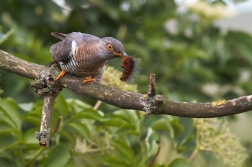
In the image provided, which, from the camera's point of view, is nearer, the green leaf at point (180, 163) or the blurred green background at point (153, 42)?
the green leaf at point (180, 163)

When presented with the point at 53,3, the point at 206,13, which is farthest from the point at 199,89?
the point at 53,3

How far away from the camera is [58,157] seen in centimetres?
132

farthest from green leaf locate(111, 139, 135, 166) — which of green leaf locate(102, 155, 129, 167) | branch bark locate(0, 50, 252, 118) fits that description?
branch bark locate(0, 50, 252, 118)

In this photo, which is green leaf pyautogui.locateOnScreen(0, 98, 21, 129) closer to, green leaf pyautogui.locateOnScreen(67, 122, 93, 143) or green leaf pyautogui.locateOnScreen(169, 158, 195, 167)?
green leaf pyautogui.locateOnScreen(67, 122, 93, 143)

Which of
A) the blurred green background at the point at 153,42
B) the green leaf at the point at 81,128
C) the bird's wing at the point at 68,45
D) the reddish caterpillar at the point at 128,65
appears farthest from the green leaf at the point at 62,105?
the blurred green background at the point at 153,42

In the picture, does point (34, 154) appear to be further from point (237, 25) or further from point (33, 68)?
point (237, 25)

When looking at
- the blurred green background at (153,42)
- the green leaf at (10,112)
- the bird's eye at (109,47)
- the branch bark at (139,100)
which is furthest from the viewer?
the blurred green background at (153,42)

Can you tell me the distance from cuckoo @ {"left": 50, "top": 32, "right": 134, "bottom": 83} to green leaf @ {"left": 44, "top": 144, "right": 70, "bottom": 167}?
9.6 inches

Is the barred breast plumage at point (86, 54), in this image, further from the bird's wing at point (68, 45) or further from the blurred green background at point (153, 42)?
the blurred green background at point (153, 42)

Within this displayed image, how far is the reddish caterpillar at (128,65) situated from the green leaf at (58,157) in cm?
30

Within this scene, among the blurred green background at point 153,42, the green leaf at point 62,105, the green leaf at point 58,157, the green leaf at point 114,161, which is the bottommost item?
the green leaf at point 58,157

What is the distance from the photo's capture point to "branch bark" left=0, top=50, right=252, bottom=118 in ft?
3.11

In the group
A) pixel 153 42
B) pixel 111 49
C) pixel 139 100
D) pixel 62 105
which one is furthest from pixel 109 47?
pixel 153 42

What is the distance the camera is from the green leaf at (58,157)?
1305 mm
